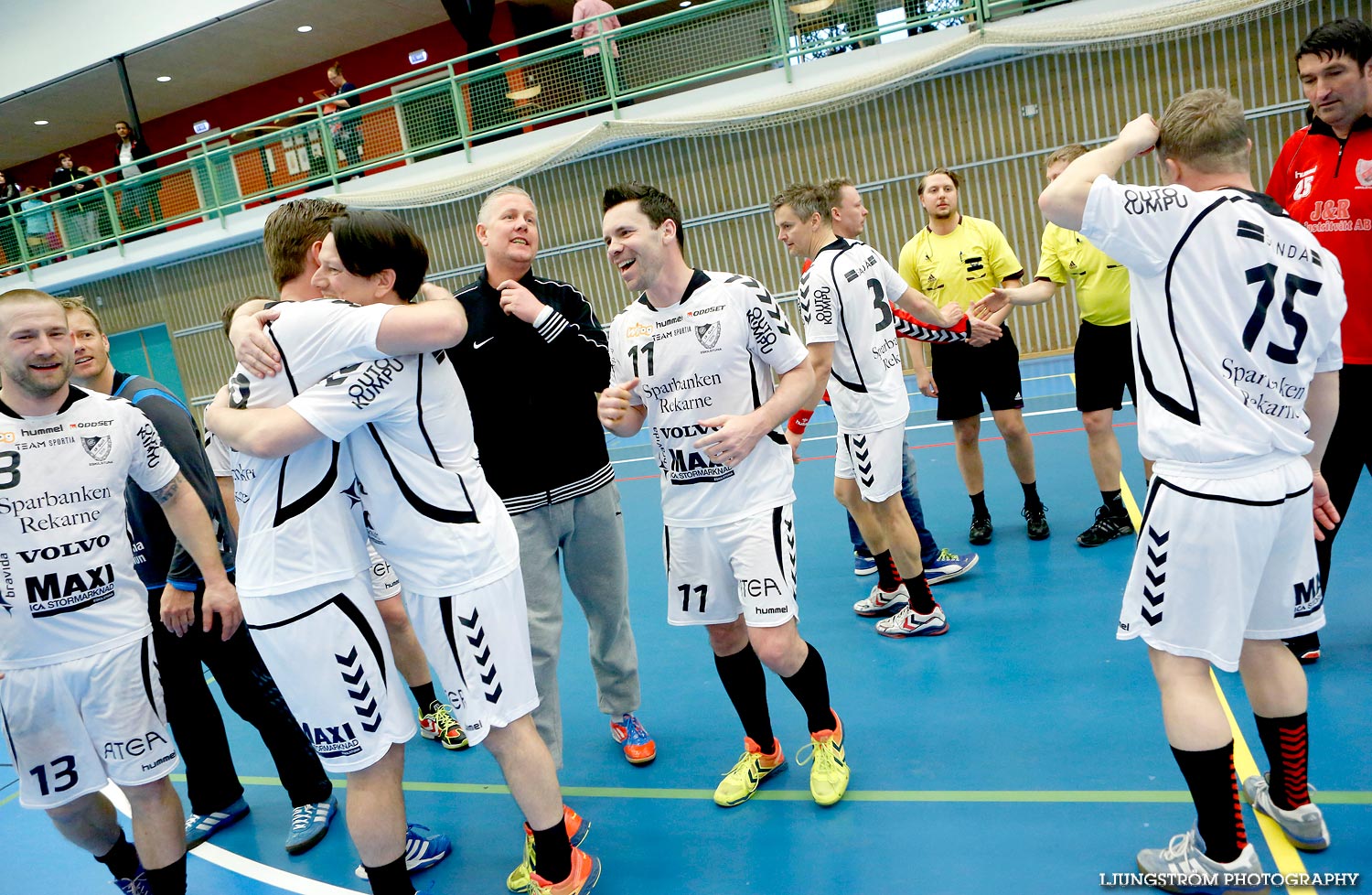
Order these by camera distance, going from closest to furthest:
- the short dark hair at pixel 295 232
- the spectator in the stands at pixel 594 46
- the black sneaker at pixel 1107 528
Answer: the short dark hair at pixel 295 232, the black sneaker at pixel 1107 528, the spectator in the stands at pixel 594 46

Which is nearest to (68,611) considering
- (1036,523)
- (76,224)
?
(1036,523)

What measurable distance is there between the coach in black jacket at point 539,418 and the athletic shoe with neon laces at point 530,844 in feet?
0.70

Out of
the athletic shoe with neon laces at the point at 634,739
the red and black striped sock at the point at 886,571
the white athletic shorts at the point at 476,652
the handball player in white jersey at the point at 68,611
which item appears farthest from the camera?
the red and black striped sock at the point at 886,571

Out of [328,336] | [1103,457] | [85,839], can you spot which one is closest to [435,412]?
[328,336]

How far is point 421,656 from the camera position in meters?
4.16

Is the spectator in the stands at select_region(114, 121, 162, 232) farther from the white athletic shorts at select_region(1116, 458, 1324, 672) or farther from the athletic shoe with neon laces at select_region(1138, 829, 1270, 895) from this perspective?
the athletic shoe with neon laces at select_region(1138, 829, 1270, 895)

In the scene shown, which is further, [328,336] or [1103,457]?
[1103,457]

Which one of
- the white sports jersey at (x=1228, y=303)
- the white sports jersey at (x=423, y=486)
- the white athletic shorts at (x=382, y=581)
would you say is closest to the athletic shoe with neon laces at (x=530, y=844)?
the white sports jersey at (x=423, y=486)

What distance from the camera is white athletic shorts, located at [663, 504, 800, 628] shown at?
2990 mm

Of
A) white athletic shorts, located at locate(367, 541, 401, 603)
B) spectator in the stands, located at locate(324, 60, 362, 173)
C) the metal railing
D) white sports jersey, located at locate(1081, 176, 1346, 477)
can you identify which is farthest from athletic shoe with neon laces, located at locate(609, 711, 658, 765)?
spectator in the stands, located at locate(324, 60, 362, 173)

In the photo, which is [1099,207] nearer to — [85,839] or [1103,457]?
[1103,457]

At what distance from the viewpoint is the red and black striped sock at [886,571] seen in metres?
4.78

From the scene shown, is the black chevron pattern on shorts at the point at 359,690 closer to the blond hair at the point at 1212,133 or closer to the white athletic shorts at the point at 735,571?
the white athletic shorts at the point at 735,571

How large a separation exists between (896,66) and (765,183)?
2.53 m
